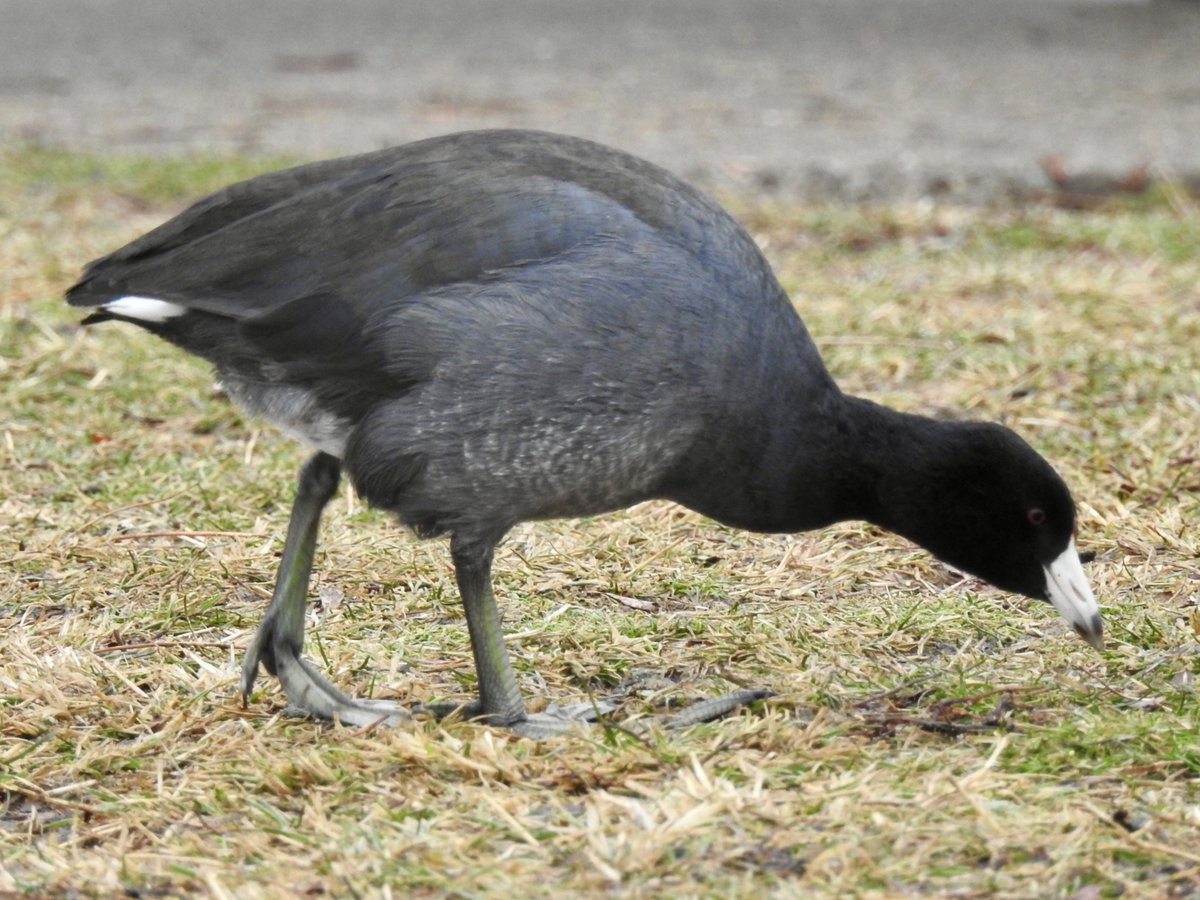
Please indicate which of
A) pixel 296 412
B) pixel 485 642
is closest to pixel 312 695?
pixel 485 642

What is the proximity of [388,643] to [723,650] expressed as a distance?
2.68 ft

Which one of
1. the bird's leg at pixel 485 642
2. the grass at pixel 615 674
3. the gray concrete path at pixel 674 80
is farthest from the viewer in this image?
the gray concrete path at pixel 674 80

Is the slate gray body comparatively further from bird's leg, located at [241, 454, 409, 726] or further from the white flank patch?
bird's leg, located at [241, 454, 409, 726]

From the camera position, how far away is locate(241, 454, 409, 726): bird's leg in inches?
146

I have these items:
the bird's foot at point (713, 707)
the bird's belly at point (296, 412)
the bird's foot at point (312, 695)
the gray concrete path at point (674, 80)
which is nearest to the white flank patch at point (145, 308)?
the bird's belly at point (296, 412)

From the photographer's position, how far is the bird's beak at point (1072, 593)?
3.68 meters

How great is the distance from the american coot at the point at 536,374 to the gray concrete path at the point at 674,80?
601cm

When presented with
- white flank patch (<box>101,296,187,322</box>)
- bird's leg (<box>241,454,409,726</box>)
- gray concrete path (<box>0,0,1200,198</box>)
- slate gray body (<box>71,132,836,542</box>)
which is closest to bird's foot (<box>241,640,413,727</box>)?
bird's leg (<box>241,454,409,726</box>)

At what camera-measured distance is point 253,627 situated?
428 cm

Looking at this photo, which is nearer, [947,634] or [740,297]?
[740,297]

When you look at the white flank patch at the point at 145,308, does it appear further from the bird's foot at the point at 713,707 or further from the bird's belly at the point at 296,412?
the bird's foot at the point at 713,707

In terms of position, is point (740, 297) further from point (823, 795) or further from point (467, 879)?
point (467, 879)

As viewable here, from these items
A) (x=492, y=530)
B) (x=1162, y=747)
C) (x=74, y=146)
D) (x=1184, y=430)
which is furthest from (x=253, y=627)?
(x=74, y=146)

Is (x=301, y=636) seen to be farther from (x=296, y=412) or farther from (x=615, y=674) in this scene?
(x=615, y=674)
